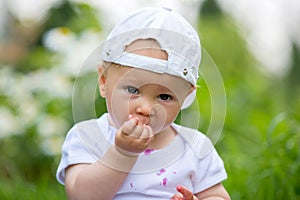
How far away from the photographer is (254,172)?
2889mm

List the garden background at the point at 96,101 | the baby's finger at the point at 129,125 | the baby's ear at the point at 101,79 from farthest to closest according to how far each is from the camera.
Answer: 1. the garden background at the point at 96,101
2. the baby's ear at the point at 101,79
3. the baby's finger at the point at 129,125

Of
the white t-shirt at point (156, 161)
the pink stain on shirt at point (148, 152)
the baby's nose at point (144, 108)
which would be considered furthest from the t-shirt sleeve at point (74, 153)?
the baby's nose at point (144, 108)

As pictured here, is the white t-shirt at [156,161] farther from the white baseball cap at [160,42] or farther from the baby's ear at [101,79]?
the white baseball cap at [160,42]

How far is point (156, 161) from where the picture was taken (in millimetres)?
1856

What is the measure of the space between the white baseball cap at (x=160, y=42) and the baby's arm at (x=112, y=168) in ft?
0.52

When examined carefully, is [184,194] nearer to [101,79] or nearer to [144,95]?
[144,95]

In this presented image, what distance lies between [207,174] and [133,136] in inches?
14.3

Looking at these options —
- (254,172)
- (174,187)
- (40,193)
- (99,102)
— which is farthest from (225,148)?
(174,187)

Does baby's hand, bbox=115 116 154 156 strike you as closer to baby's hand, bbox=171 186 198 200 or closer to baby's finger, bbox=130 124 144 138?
baby's finger, bbox=130 124 144 138

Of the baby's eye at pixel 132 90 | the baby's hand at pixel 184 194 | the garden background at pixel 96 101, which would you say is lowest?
the garden background at pixel 96 101

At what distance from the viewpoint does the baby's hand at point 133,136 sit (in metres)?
1.69

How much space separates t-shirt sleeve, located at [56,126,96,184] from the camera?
1.89 metres

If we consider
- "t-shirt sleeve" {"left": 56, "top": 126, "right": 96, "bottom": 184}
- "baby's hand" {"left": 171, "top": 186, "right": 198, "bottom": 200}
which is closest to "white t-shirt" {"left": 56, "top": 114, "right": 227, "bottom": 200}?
"t-shirt sleeve" {"left": 56, "top": 126, "right": 96, "bottom": 184}

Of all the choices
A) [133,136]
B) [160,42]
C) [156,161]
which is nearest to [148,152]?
[156,161]
